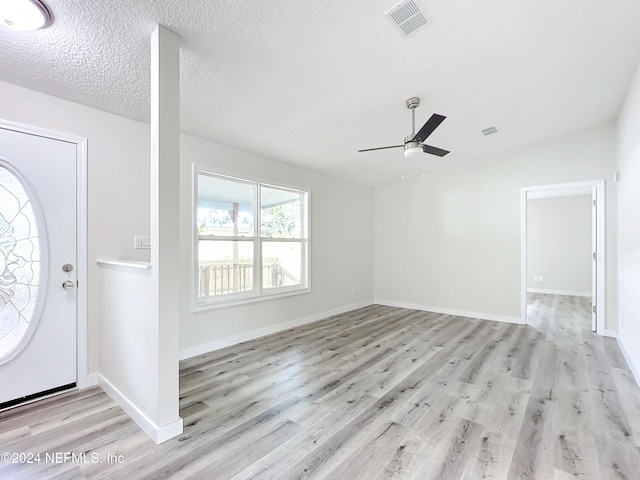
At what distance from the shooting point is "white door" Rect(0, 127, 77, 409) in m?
2.31

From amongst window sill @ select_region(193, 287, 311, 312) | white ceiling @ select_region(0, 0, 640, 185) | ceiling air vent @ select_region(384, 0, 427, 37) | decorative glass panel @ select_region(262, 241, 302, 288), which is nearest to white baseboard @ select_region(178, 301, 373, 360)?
window sill @ select_region(193, 287, 311, 312)

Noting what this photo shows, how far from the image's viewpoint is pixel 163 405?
1908 millimetres

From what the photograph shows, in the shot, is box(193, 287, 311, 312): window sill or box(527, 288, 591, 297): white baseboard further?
box(527, 288, 591, 297): white baseboard

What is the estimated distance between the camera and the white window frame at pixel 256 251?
3.43 metres

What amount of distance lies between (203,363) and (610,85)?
537cm

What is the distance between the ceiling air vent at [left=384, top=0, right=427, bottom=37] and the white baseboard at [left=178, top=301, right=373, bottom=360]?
3.61 metres

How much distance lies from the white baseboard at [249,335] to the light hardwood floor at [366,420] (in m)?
0.13

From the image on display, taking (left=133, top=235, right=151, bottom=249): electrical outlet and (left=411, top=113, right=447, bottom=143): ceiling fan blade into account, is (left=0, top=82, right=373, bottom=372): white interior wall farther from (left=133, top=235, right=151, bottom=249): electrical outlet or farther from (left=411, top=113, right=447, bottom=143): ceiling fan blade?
(left=411, top=113, right=447, bottom=143): ceiling fan blade

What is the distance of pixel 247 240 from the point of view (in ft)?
13.3

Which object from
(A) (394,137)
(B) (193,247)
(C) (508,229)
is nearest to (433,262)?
(C) (508,229)

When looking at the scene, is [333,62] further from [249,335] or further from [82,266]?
[249,335]

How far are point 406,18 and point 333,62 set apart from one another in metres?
0.61

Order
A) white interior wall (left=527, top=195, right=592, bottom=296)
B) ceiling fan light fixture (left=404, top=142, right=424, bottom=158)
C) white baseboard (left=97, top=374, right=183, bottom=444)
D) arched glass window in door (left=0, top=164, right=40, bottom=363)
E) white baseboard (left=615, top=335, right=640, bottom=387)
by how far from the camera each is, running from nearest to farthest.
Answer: white baseboard (left=97, top=374, right=183, bottom=444) → arched glass window in door (left=0, top=164, right=40, bottom=363) → white baseboard (left=615, top=335, right=640, bottom=387) → ceiling fan light fixture (left=404, top=142, right=424, bottom=158) → white interior wall (left=527, top=195, right=592, bottom=296)

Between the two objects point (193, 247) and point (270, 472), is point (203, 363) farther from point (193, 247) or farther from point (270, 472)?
point (270, 472)
